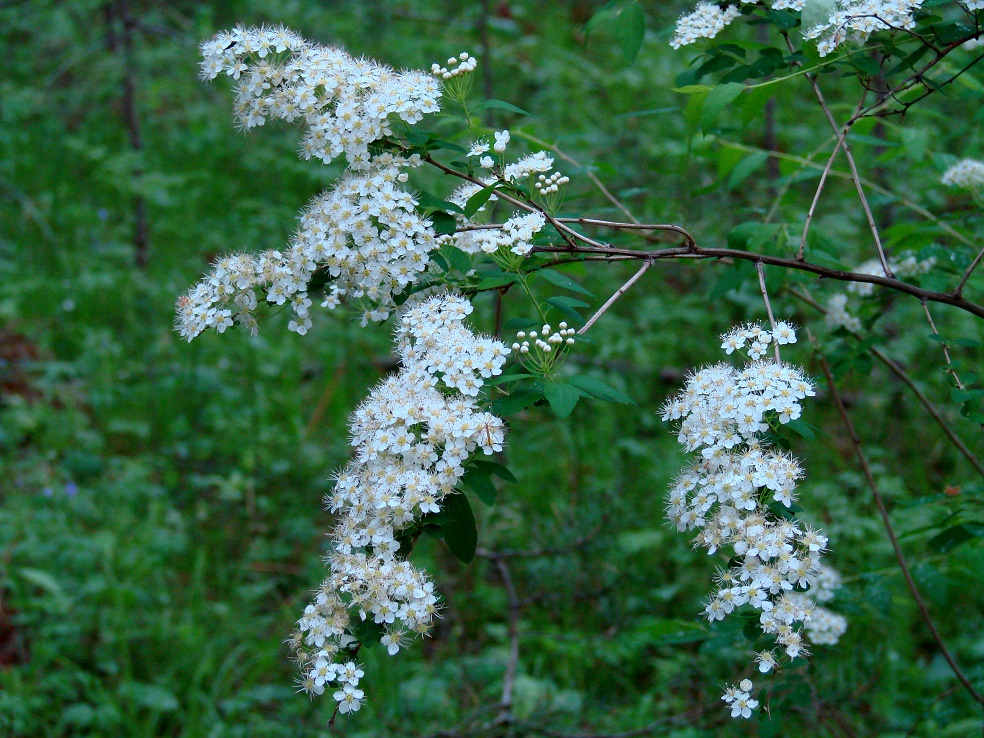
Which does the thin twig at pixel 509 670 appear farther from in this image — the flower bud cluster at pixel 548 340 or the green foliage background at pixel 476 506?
the flower bud cluster at pixel 548 340

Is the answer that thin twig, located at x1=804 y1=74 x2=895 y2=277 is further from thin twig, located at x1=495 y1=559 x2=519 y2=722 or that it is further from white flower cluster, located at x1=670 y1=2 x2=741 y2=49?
thin twig, located at x1=495 y1=559 x2=519 y2=722

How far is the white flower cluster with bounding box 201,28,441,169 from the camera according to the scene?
1628mm

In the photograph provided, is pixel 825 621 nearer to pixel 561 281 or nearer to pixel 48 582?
pixel 561 281

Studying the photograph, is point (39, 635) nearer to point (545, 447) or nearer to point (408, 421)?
point (545, 447)

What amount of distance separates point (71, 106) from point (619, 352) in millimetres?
4751

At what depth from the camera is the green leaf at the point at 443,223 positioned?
5.47 ft

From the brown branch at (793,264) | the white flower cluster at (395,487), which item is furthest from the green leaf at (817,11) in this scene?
the white flower cluster at (395,487)

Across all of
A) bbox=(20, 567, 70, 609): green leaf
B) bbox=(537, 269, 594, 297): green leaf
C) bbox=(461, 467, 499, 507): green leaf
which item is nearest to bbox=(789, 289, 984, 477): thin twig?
bbox=(537, 269, 594, 297): green leaf

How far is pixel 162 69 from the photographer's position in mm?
6352

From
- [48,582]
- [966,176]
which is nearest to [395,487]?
[966,176]

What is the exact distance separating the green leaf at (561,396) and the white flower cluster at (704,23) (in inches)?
36.5

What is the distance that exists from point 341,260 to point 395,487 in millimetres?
496

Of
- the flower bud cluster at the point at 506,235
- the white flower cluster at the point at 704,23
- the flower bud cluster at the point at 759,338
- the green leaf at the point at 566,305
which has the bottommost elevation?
the flower bud cluster at the point at 759,338

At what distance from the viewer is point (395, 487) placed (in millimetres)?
1399
